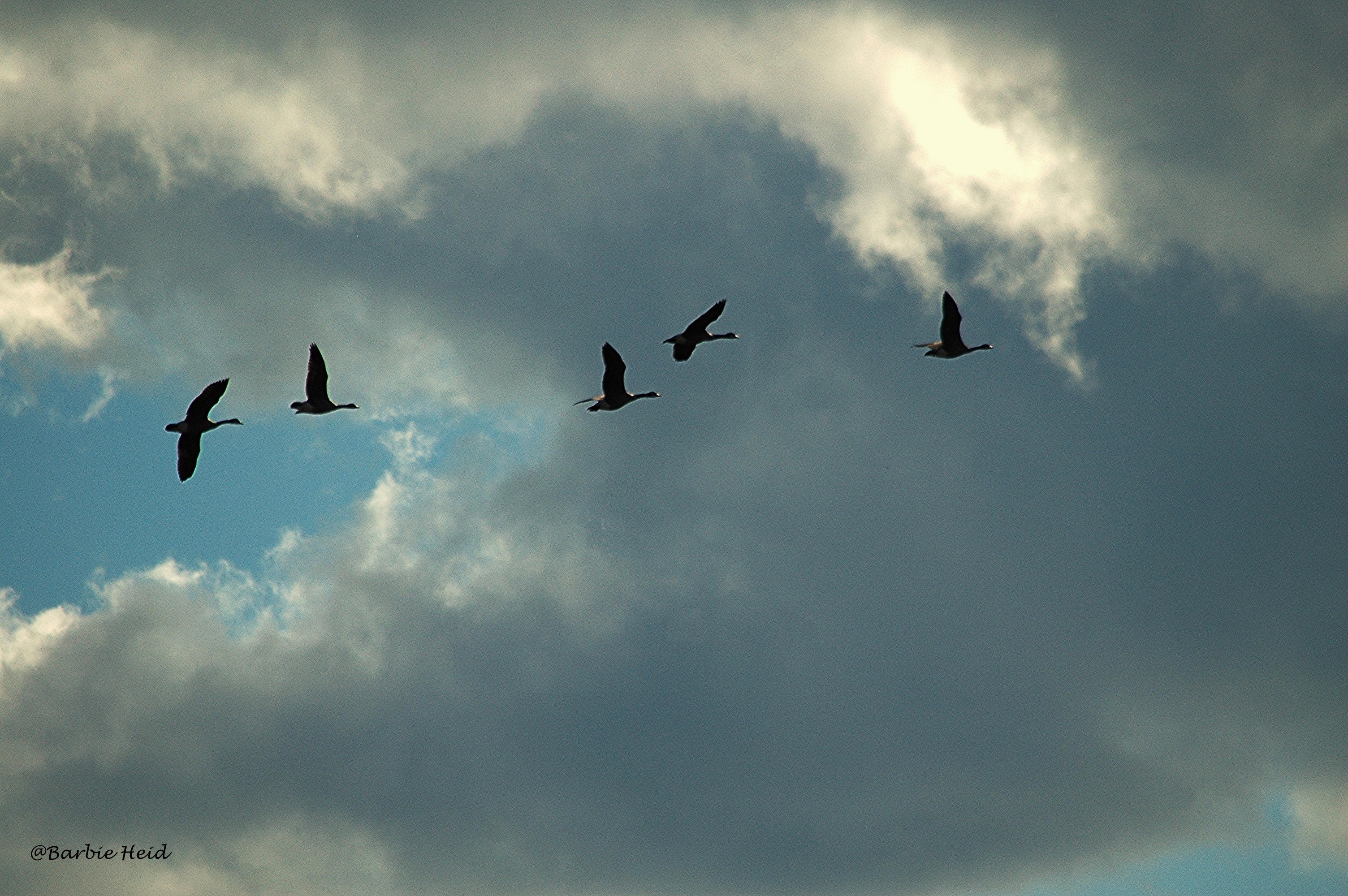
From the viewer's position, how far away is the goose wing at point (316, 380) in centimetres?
7138

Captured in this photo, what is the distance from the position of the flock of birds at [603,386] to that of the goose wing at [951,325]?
0.07ft

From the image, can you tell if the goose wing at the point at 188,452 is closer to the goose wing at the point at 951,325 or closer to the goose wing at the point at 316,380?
the goose wing at the point at 316,380

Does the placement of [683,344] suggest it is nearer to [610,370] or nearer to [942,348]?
[610,370]

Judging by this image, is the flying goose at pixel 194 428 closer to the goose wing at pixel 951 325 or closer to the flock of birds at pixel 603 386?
the flock of birds at pixel 603 386

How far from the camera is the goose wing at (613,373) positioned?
70812 mm

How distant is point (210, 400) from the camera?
71.3 m

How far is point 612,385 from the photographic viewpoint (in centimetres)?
7231

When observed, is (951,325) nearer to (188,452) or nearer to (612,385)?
(612,385)

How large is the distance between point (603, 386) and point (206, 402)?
60.4 ft

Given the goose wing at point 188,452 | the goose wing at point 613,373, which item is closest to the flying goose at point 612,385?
the goose wing at point 613,373

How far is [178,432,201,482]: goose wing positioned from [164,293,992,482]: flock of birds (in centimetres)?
2

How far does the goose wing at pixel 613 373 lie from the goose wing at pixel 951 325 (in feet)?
48.4

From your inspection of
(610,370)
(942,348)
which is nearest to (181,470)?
(610,370)

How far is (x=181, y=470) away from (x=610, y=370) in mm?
20792
